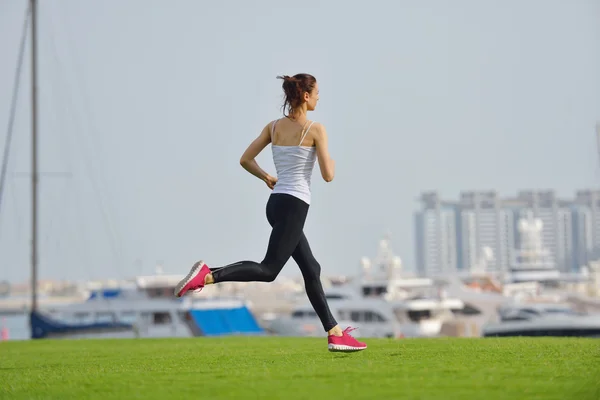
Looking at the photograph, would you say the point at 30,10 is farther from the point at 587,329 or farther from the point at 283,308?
the point at 283,308

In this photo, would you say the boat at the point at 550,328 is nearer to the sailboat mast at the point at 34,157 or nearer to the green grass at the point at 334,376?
the sailboat mast at the point at 34,157

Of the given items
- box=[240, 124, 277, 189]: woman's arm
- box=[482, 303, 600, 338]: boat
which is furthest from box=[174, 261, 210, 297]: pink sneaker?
box=[482, 303, 600, 338]: boat

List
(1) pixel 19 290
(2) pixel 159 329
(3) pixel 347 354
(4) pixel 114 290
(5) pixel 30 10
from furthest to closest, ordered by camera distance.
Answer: (1) pixel 19 290, (4) pixel 114 290, (2) pixel 159 329, (5) pixel 30 10, (3) pixel 347 354

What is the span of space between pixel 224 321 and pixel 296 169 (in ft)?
136

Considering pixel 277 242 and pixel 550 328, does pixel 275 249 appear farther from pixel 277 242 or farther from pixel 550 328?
pixel 550 328

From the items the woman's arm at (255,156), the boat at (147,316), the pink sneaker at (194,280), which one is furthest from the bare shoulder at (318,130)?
the boat at (147,316)

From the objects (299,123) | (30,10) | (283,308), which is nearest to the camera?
(299,123)

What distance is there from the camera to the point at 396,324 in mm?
51750

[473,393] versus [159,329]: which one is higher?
[473,393]

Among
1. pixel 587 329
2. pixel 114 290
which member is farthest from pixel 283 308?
pixel 587 329

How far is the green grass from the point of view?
Result: 5168 millimetres

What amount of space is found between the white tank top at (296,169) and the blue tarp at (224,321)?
1585 inches

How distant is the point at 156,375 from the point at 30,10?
2897 centimetres

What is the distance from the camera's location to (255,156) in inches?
300
